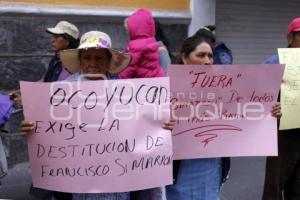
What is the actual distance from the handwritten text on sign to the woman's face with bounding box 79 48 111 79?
1361 mm

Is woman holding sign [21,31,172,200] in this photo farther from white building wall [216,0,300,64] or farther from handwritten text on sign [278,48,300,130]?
white building wall [216,0,300,64]

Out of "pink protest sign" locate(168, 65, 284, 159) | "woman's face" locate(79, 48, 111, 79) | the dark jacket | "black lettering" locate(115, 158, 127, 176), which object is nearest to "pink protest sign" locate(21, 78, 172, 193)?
"black lettering" locate(115, 158, 127, 176)

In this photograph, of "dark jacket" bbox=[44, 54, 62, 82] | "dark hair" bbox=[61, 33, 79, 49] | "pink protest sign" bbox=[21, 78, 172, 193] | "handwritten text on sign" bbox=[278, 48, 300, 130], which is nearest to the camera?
"pink protest sign" bbox=[21, 78, 172, 193]

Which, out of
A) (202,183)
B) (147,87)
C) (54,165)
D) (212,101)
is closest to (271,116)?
(212,101)

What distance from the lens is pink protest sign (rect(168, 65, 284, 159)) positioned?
2.55 meters

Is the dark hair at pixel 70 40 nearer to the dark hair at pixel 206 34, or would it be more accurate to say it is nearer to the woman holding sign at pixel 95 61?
the dark hair at pixel 206 34

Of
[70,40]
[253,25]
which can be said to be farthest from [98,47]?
[253,25]

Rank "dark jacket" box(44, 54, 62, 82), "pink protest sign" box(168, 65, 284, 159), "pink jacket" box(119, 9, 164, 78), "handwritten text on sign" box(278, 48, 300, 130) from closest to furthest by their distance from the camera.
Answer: "pink protest sign" box(168, 65, 284, 159) → "handwritten text on sign" box(278, 48, 300, 130) → "pink jacket" box(119, 9, 164, 78) → "dark jacket" box(44, 54, 62, 82)

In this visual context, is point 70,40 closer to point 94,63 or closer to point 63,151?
point 94,63

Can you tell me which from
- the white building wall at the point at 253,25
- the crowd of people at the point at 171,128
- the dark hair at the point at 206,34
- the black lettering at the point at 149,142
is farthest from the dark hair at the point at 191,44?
the white building wall at the point at 253,25

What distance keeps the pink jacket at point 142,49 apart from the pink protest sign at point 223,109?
1.30 m

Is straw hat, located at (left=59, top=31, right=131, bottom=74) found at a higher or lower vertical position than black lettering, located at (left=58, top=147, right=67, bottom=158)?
higher

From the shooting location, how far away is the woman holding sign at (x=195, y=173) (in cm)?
257

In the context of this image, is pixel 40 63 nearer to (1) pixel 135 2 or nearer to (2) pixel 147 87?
(1) pixel 135 2
